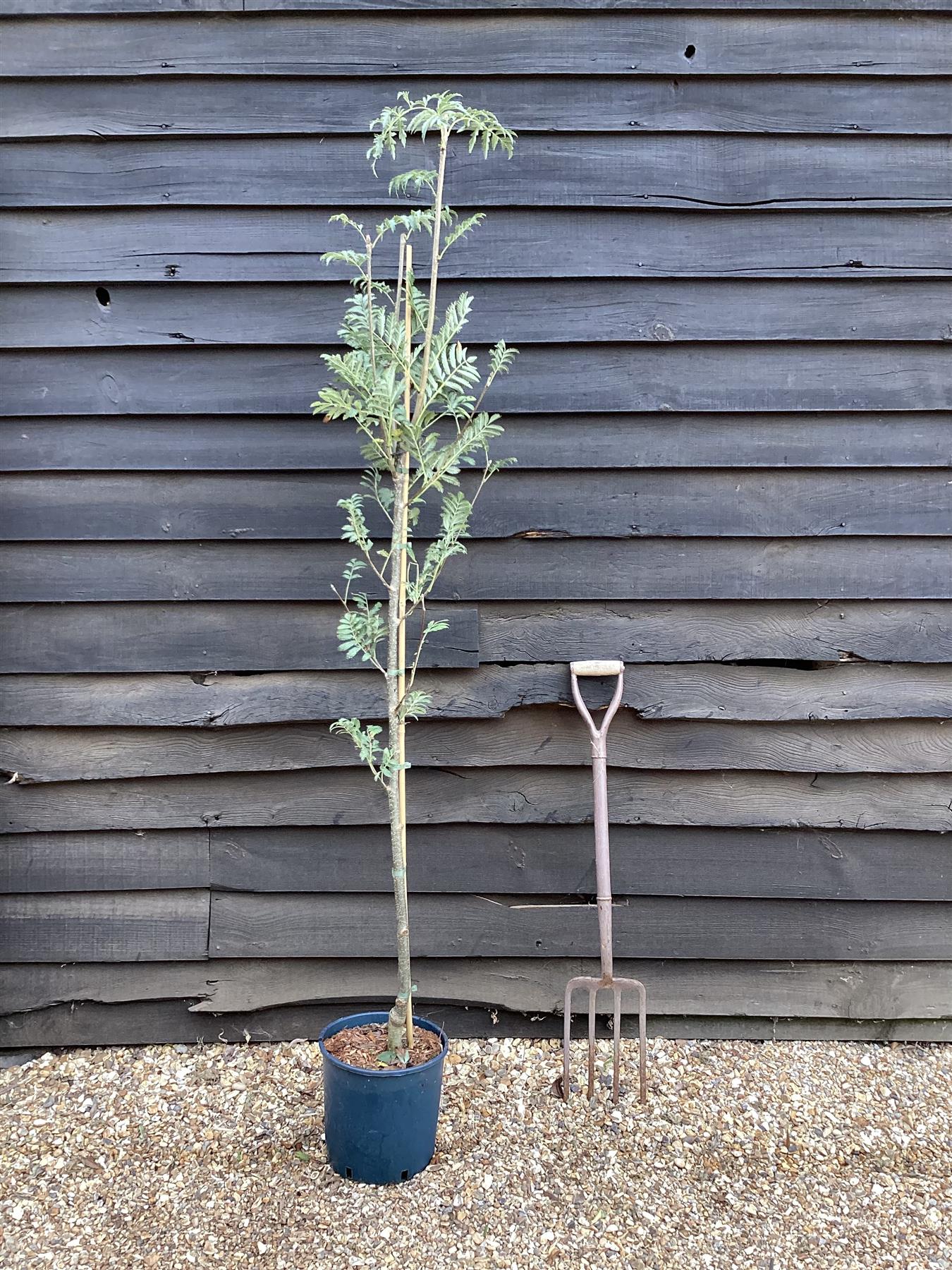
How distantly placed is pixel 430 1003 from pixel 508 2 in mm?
2725

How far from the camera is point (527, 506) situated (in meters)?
2.31

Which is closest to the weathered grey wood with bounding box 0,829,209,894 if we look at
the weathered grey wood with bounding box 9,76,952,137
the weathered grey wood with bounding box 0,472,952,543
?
the weathered grey wood with bounding box 0,472,952,543

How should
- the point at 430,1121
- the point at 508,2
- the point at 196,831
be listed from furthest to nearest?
the point at 196,831
the point at 508,2
the point at 430,1121

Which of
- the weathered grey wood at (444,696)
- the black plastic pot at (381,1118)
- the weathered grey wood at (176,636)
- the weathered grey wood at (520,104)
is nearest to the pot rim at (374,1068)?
the black plastic pot at (381,1118)

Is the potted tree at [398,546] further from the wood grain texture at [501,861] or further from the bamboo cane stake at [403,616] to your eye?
the wood grain texture at [501,861]

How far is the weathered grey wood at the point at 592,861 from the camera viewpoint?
7.76 ft

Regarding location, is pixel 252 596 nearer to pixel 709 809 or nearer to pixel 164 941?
pixel 164 941

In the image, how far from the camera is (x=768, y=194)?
2293mm

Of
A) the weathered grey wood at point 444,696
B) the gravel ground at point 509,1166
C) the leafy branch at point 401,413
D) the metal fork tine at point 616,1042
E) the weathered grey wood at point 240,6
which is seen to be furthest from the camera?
the weathered grey wood at point 444,696

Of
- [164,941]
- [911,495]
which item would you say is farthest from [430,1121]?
[911,495]

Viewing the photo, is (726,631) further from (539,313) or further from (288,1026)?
(288,1026)

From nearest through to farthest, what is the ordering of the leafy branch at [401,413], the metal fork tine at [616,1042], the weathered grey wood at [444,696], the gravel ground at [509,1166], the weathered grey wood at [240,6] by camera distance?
the gravel ground at [509,1166] < the leafy branch at [401,413] < the metal fork tine at [616,1042] < the weathered grey wood at [240,6] < the weathered grey wood at [444,696]

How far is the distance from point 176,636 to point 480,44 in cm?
178

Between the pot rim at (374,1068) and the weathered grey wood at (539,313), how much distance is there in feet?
5.71
